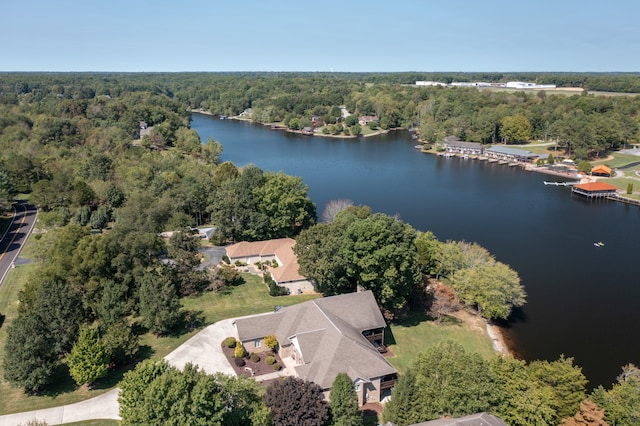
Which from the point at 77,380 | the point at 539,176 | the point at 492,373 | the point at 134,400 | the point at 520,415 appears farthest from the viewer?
the point at 539,176

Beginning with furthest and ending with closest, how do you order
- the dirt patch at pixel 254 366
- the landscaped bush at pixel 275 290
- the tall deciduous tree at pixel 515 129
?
the tall deciduous tree at pixel 515 129
the landscaped bush at pixel 275 290
the dirt patch at pixel 254 366

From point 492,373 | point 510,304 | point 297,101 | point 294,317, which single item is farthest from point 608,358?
point 297,101

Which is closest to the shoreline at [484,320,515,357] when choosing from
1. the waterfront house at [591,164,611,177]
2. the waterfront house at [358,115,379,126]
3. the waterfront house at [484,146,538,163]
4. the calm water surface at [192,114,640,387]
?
the calm water surface at [192,114,640,387]

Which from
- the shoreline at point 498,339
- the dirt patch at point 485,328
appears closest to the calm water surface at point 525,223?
the shoreline at point 498,339

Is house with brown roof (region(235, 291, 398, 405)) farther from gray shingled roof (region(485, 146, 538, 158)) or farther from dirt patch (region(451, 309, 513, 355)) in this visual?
gray shingled roof (region(485, 146, 538, 158))

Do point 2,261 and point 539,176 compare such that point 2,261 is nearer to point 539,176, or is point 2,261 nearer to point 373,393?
point 373,393

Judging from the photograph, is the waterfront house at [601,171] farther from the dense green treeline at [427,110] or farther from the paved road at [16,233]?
the paved road at [16,233]
